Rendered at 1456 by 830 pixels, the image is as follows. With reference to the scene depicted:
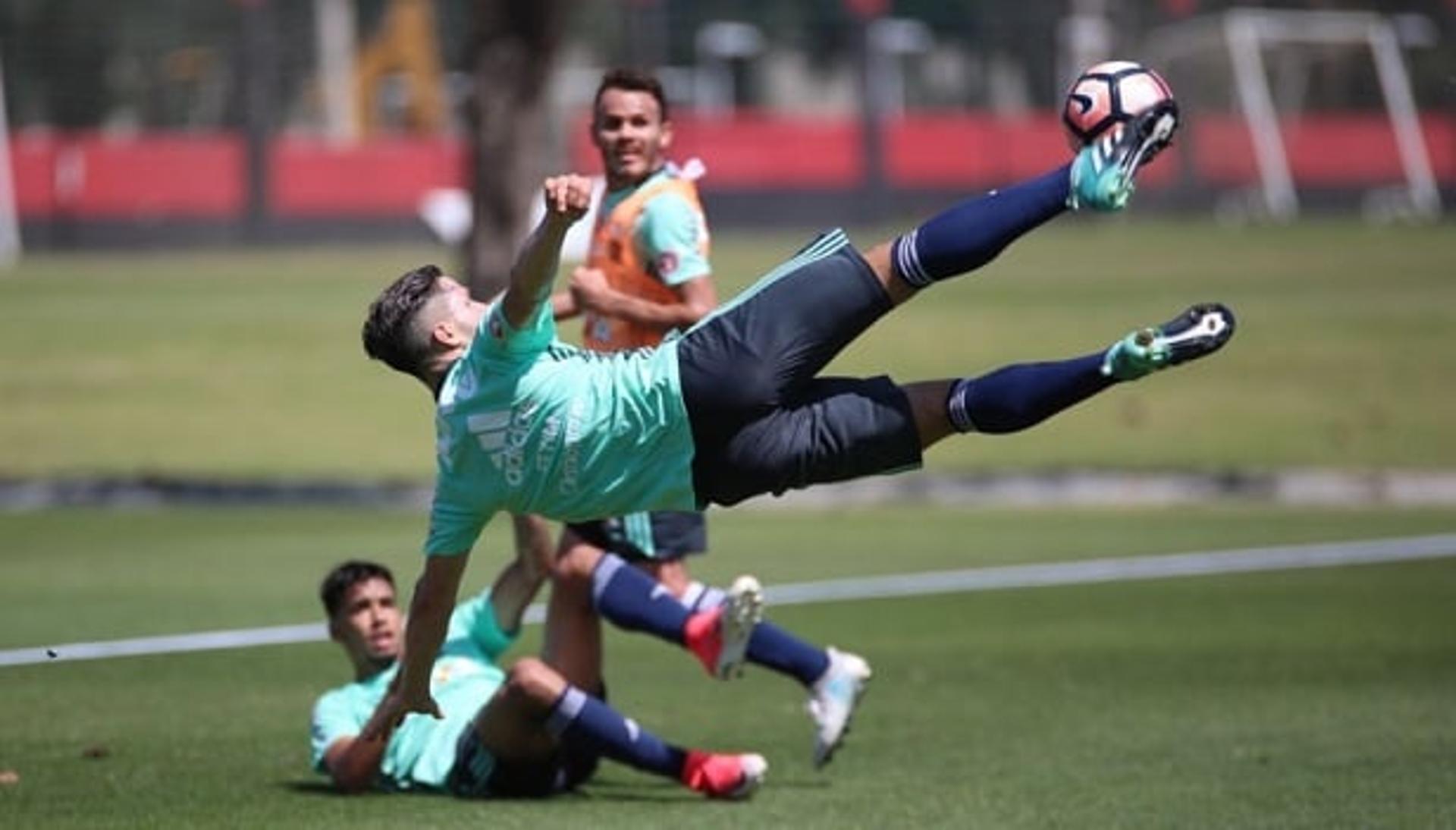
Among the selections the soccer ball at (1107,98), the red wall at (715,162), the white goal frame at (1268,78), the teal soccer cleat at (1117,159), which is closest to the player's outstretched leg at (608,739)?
the teal soccer cleat at (1117,159)

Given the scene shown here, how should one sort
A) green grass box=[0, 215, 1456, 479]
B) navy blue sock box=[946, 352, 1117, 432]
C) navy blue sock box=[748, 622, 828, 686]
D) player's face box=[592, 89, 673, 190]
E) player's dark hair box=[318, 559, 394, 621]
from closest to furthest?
navy blue sock box=[946, 352, 1117, 432]
player's dark hair box=[318, 559, 394, 621]
navy blue sock box=[748, 622, 828, 686]
player's face box=[592, 89, 673, 190]
green grass box=[0, 215, 1456, 479]

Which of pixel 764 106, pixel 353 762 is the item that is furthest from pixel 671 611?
pixel 764 106

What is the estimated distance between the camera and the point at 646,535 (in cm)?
1083

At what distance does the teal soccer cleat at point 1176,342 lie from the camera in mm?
8617

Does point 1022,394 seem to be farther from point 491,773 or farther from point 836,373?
point 836,373

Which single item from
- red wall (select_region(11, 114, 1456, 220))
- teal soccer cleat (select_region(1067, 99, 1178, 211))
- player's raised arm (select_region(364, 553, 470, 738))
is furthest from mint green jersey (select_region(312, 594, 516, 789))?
red wall (select_region(11, 114, 1456, 220))

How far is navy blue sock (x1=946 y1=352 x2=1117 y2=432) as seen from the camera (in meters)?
8.87

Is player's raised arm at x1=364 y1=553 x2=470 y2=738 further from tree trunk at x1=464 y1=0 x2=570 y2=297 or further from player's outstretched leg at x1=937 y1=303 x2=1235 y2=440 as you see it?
tree trunk at x1=464 y1=0 x2=570 y2=297

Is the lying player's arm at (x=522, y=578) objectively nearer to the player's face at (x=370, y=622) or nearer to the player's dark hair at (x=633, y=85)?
the player's face at (x=370, y=622)

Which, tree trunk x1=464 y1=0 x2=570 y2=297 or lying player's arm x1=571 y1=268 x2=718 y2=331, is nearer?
lying player's arm x1=571 y1=268 x2=718 y2=331

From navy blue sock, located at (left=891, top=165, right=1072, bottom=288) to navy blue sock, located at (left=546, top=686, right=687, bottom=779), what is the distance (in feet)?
6.48

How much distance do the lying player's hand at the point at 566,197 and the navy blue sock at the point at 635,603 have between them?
2.56m

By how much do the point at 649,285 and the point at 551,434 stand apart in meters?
2.41

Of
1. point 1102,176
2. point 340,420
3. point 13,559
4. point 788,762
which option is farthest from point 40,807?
point 340,420
